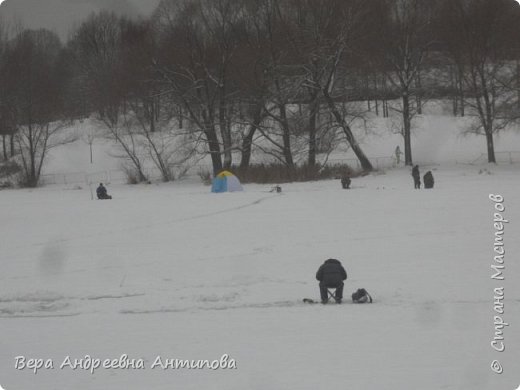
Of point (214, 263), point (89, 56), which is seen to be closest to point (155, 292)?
point (214, 263)

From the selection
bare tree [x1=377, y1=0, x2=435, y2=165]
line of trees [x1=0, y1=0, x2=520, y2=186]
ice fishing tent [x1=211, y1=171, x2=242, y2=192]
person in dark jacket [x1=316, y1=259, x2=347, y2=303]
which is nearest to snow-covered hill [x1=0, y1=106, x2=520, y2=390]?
person in dark jacket [x1=316, y1=259, x2=347, y2=303]

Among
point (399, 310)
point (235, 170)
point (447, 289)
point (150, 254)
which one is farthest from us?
point (235, 170)

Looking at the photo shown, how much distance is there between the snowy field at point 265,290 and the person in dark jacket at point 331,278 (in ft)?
1.42

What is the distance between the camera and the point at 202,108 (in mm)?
45250

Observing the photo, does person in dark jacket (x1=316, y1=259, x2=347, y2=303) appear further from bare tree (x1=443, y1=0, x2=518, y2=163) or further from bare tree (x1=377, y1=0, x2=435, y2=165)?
bare tree (x1=443, y1=0, x2=518, y2=163)

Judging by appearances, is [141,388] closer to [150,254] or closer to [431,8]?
[150,254]

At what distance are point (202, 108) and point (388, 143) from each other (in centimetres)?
1736

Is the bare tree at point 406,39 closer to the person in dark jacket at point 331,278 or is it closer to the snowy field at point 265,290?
the snowy field at point 265,290

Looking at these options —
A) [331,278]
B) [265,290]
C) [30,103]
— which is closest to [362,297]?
[331,278]

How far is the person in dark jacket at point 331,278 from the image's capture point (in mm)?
14898

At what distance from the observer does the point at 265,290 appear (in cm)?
1647

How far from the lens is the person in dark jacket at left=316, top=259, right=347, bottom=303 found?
48.9 feet

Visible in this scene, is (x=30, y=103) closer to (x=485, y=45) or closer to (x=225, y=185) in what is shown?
(x=225, y=185)

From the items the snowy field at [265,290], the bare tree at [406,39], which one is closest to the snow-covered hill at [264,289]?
the snowy field at [265,290]
